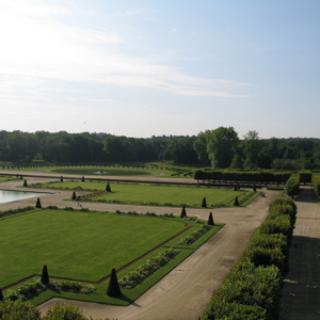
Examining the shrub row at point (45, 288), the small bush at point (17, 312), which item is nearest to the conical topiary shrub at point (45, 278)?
the shrub row at point (45, 288)

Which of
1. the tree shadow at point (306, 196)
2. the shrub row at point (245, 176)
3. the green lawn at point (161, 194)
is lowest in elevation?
the green lawn at point (161, 194)

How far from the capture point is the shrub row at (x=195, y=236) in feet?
96.0

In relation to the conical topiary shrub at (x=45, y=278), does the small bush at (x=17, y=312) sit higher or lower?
higher

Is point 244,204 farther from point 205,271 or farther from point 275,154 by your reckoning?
point 275,154

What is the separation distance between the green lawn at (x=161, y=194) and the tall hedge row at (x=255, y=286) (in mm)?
24147

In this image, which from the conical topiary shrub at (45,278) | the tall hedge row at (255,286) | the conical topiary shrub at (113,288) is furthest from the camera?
the conical topiary shrub at (45,278)

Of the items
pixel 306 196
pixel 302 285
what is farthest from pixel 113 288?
pixel 306 196

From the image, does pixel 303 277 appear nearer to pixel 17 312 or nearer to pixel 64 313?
pixel 64 313

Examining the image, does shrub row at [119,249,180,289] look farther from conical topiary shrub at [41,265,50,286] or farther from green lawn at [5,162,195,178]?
green lawn at [5,162,195,178]

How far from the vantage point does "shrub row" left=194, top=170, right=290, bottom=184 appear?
2616 inches

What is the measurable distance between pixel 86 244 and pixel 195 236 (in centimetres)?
759

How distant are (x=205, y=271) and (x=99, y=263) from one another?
5792mm

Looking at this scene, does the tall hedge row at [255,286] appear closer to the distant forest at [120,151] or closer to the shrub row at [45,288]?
the shrub row at [45,288]

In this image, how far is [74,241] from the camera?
1147 inches
